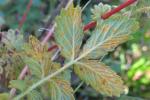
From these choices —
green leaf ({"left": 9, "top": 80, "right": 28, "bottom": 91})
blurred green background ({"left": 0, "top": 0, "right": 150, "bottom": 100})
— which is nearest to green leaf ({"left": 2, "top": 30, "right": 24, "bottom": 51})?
green leaf ({"left": 9, "top": 80, "right": 28, "bottom": 91})

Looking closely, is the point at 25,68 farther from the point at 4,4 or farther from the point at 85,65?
the point at 4,4

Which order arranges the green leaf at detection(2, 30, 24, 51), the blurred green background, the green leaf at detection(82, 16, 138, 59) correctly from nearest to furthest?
the green leaf at detection(82, 16, 138, 59)
the green leaf at detection(2, 30, 24, 51)
the blurred green background

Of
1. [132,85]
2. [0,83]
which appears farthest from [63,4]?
[132,85]

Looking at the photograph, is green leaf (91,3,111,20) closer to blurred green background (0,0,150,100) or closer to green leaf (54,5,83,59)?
green leaf (54,5,83,59)

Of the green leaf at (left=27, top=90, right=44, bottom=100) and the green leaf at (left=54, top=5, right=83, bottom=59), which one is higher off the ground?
the green leaf at (left=54, top=5, right=83, bottom=59)

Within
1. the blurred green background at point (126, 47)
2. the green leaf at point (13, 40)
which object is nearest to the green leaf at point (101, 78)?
the green leaf at point (13, 40)
